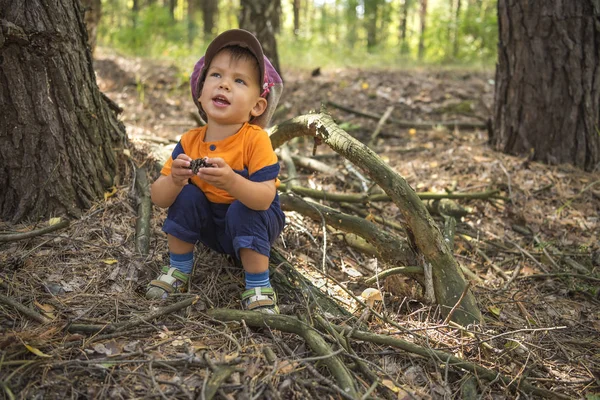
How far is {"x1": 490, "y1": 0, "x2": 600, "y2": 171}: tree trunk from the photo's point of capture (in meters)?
4.30

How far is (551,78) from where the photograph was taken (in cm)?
441

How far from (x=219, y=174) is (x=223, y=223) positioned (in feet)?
1.42

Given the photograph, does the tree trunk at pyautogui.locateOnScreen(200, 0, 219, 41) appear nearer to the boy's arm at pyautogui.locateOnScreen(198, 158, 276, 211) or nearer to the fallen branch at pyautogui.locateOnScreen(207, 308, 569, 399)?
the boy's arm at pyautogui.locateOnScreen(198, 158, 276, 211)

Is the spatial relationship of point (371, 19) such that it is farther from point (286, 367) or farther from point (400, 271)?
point (286, 367)

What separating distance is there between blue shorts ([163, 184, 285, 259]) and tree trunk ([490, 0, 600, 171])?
3.18 m

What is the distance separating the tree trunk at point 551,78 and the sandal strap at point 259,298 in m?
3.40

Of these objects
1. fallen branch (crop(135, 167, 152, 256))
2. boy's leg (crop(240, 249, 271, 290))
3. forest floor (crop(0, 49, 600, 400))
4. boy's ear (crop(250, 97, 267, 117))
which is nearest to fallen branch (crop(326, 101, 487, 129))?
forest floor (crop(0, 49, 600, 400))

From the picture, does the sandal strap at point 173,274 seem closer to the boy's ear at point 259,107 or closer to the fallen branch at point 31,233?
the fallen branch at point 31,233

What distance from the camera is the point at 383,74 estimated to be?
767cm

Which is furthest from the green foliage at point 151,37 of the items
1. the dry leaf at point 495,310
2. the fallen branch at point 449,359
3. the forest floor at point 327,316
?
the fallen branch at point 449,359

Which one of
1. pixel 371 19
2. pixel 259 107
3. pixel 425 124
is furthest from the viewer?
pixel 371 19

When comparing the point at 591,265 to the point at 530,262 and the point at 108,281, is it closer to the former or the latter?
the point at 530,262

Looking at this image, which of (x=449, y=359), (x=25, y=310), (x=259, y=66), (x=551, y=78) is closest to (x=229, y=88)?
(x=259, y=66)

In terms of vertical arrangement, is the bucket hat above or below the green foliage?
below
